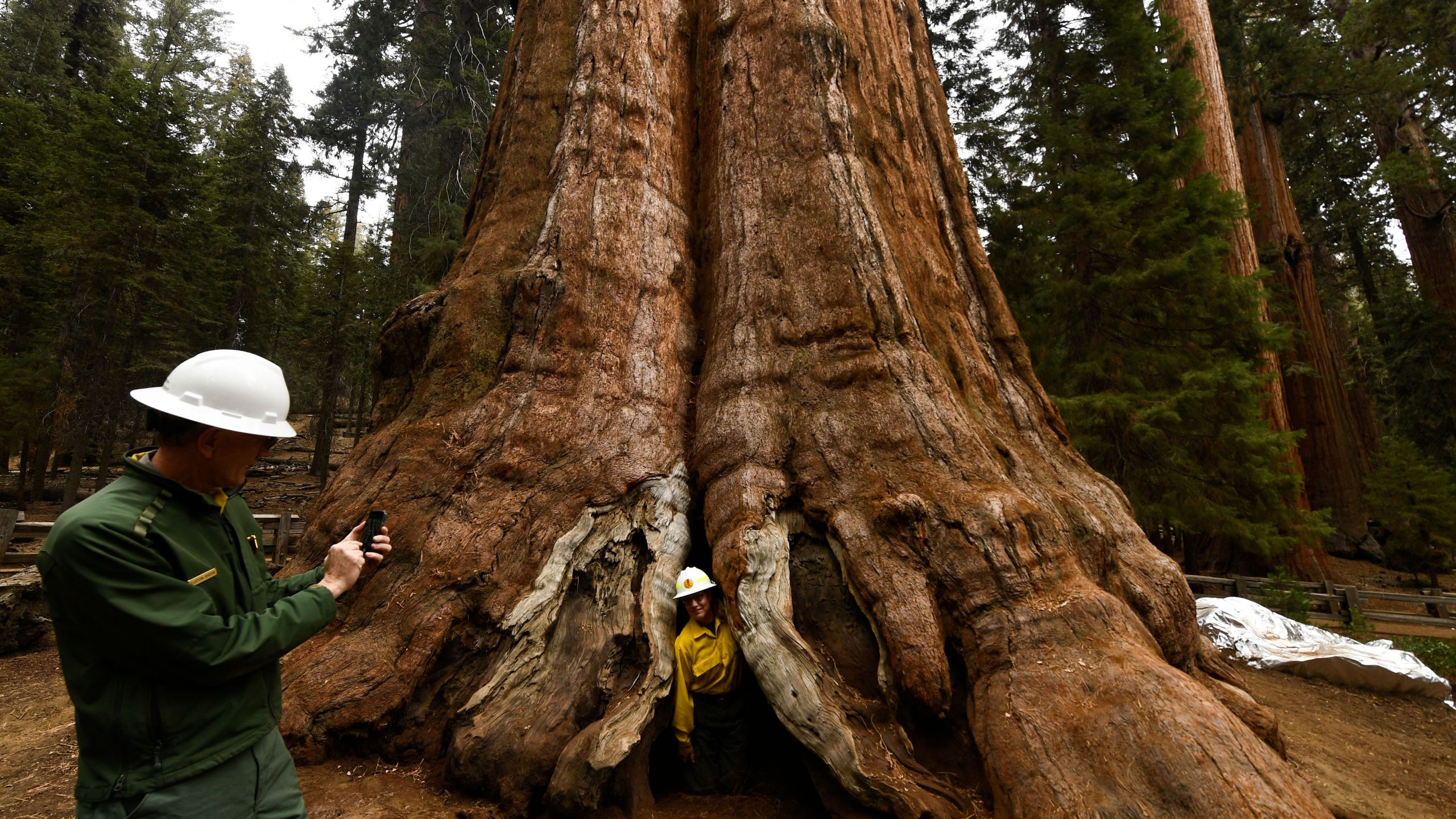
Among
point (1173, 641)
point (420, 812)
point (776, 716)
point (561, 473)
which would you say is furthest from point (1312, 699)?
point (420, 812)

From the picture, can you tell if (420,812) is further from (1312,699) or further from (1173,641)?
(1312,699)

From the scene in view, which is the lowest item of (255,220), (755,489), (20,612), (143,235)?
(20,612)

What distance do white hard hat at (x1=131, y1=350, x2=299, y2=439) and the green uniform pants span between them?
88 cm

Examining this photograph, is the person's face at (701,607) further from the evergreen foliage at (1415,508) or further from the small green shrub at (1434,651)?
the evergreen foliage at (1415,508)

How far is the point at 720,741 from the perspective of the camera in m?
3.54

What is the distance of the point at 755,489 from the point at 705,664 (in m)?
0.96

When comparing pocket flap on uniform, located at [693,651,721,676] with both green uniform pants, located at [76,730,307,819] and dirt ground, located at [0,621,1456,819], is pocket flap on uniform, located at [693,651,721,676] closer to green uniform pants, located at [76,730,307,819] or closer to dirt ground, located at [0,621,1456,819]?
dirt ground, located at [0,621,1456,819]

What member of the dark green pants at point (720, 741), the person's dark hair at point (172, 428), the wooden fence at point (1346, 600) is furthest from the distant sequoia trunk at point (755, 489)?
the wooden fence at point (1346, 600)

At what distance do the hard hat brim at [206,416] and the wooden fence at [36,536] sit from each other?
8676 mm

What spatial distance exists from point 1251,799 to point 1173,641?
130 cm

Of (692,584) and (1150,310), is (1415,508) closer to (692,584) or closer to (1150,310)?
(1150,310)

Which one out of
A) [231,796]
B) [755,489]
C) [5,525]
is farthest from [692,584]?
[5,525]

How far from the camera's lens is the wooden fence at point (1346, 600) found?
28.1 ft

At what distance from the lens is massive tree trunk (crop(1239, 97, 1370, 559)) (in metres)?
14.5
